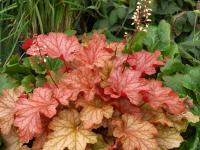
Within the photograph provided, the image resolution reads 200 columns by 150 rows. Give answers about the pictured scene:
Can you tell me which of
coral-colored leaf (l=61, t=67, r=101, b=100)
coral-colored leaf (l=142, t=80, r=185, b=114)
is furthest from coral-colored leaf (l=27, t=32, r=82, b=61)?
coral-colored leaf (l=142, t=80, r=185, b=114)

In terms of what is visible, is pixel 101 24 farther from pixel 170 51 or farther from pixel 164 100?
pixel 164 100

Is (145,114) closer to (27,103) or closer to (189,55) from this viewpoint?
(27,103)

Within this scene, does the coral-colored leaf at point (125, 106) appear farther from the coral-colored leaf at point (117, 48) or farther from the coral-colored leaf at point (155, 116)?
the coral-colored leaf at point (117, 48)

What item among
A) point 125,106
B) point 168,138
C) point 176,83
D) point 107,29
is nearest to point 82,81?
point 125,106

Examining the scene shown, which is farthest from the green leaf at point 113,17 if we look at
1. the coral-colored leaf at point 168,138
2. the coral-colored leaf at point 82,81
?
the coral-colored leaf at point 168,138

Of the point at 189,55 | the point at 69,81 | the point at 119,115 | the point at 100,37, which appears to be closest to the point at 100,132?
the point at 119,115

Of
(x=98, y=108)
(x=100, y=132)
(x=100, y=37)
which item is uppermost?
(x=100, y=37)

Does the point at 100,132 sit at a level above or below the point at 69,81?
below

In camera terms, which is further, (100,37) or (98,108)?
(100,37)
